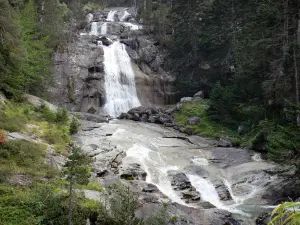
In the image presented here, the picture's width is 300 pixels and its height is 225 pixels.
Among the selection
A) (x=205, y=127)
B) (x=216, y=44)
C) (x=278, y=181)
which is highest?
(x=216, y=44)

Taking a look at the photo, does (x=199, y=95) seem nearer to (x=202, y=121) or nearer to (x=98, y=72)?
(x=202, y=121)

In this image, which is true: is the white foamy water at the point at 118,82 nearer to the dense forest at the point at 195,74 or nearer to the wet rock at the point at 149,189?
the dense forest at the point at 195,74

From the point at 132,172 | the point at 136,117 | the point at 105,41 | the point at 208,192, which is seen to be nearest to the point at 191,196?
the point at 208,192

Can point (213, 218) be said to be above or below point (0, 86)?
below

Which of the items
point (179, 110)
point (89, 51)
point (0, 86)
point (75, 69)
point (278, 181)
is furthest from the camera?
point (89, 51)

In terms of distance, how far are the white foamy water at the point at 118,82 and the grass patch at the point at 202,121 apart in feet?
25.6

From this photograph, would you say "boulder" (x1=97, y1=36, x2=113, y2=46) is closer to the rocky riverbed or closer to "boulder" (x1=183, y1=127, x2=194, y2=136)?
"boulder" (x1=183, y1=127, x2=194, y2=136)

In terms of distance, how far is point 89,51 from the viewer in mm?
42562

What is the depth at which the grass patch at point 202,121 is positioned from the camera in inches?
1150

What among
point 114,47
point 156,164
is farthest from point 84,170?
point 114,47

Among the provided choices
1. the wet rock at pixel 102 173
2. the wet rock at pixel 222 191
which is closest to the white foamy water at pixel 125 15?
the wet rock at pixel 222 191

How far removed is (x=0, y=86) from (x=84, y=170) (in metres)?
14.7

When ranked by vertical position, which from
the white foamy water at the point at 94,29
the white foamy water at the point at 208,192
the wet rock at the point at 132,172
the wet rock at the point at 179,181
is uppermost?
the white foamy water at the point at 94,29

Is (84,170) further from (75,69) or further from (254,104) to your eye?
(75,69)
